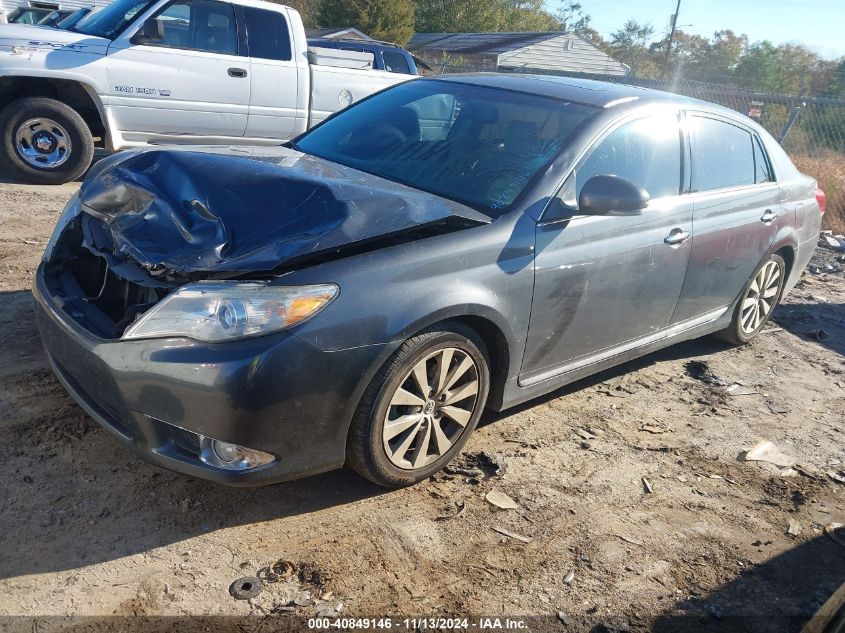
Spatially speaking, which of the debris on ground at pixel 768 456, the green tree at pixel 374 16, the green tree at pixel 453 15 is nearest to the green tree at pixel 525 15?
the green tree at pixel 453 15

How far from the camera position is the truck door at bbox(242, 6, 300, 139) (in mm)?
8297

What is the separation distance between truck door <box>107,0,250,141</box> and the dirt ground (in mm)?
4206

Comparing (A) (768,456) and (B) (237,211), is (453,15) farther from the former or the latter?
(B) (237,211)

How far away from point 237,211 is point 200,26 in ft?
19.6

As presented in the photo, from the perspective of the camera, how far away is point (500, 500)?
10.8 feet

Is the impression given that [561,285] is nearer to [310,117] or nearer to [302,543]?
[302,543]

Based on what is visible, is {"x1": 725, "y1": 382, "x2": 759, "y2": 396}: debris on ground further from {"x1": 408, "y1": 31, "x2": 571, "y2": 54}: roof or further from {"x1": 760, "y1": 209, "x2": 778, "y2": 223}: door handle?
{"x1": 408, "y1": 31, "x2": 571, "y2": 54}: roof

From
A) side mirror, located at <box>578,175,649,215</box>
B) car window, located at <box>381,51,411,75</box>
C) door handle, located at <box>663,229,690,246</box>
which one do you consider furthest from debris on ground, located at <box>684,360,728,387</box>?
car window, located at <box>381,51,411,75</box>

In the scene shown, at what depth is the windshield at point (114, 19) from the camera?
7.63m

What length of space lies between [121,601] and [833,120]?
495 inches

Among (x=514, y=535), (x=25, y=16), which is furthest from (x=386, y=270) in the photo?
(x=25, y=16)

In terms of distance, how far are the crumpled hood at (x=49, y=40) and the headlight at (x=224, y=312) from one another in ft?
19.4

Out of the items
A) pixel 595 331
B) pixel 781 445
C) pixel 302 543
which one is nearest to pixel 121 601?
pixel 302 543

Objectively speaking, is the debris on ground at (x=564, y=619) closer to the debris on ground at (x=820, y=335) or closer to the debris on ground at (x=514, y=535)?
the debris on ground at (x=514, y=535)
